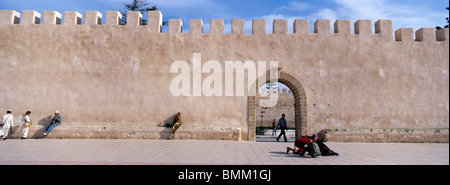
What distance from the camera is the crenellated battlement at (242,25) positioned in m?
9.93

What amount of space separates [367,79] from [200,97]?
5949 mm

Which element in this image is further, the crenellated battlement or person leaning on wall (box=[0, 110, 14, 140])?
the crenellated battlement

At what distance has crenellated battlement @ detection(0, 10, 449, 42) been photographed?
9.93 metres

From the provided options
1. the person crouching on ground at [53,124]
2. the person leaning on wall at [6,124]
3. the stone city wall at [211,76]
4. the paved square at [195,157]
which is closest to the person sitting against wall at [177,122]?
the stone city wall at [211,76]

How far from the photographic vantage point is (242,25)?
10.0 metres

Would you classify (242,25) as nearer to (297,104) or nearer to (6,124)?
(297,104)

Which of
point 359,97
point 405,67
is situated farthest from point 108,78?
point 405,67

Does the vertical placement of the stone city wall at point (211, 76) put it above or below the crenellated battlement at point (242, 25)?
below

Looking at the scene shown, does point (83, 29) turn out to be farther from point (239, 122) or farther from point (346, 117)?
point (346, 117)

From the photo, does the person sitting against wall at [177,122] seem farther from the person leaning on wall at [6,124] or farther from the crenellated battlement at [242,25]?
the person leaning on wall at [6,124]

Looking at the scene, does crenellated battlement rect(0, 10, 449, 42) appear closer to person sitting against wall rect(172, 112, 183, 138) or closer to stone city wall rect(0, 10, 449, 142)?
stone city wall rect(0, 10, 449, 142)

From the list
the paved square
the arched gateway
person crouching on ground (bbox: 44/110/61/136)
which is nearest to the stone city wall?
the arched gateway

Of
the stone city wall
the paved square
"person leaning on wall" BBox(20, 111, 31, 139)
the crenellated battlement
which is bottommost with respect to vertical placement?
the paved square

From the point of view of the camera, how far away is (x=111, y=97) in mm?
9570
